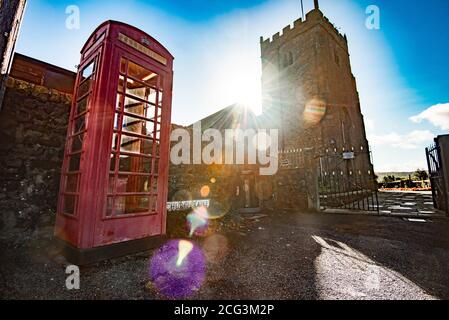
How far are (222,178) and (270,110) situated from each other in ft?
43.2

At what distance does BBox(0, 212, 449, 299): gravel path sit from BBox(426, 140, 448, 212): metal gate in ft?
7.70

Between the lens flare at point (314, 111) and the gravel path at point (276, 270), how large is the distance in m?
11.4

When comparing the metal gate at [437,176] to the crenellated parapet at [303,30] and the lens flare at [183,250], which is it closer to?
the lens flare at [183,250]

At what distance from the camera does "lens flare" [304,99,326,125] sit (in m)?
13.6

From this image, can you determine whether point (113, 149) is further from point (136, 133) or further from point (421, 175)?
point (421, 175)

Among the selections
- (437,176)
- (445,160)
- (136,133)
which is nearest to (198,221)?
(136,133)

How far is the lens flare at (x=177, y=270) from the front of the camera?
1.74 meters

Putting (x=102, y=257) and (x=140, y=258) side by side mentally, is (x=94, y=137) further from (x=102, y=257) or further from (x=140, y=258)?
(x=140, y=258)

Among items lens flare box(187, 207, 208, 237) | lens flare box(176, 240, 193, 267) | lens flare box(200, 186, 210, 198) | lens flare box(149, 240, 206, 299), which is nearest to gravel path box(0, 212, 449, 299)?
lens flare box(149, 240, 206, 299)

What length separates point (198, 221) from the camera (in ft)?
14.5

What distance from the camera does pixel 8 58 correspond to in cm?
181

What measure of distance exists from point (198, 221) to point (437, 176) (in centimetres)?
662

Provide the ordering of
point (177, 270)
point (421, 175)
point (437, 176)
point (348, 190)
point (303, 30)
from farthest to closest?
point (421, 175) < point (303, 30) < point (348, 190) < point (437, 176) < point (177, 270)

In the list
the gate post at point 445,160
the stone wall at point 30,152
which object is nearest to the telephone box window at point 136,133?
the stone wall at point 30,152
